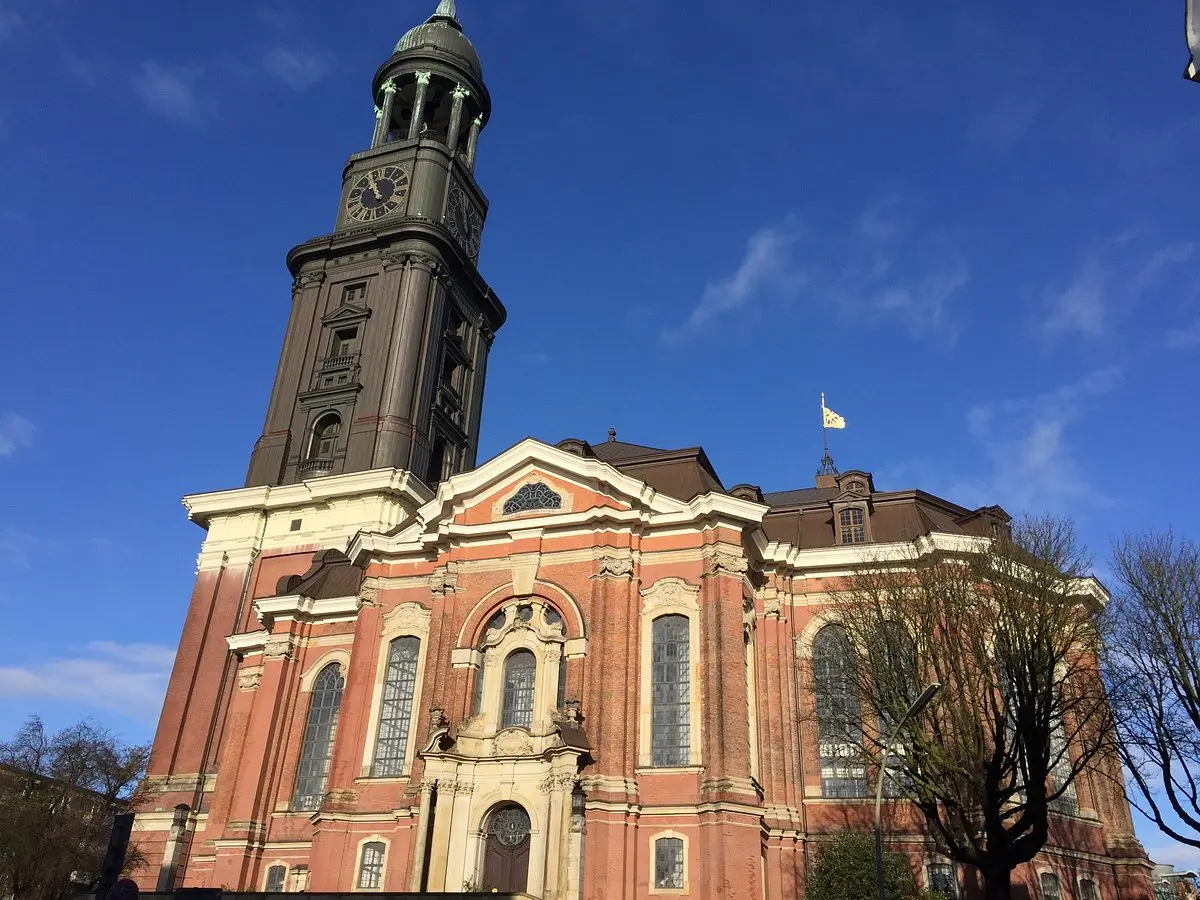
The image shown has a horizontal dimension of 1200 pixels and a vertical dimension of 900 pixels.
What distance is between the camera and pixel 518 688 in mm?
30219

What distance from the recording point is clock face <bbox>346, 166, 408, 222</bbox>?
54.5 meters

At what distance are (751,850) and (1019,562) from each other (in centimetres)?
1009

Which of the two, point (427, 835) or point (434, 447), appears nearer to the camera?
point (427, 835)

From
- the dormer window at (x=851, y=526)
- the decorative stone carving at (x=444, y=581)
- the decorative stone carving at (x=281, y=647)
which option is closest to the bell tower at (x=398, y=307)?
the decorative stone carving at (x=281, y=647)

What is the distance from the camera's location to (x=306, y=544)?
4425cm

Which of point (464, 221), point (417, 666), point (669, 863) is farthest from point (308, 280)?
point (669, 863)

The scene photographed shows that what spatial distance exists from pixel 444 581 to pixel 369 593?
130 inches

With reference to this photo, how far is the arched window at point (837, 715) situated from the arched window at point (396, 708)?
1288 cm

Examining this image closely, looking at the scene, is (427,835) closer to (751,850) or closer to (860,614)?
(751,850)

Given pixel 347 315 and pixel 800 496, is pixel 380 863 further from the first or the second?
pixel 347 315

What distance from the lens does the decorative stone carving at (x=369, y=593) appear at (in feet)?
111

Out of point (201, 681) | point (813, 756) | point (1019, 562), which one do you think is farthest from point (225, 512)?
point (1019, 562)

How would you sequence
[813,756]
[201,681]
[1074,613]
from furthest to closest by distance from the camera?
[201,681], [813,756], [1074,613]

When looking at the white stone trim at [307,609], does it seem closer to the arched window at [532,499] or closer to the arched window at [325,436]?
the arched window at [532,499]
